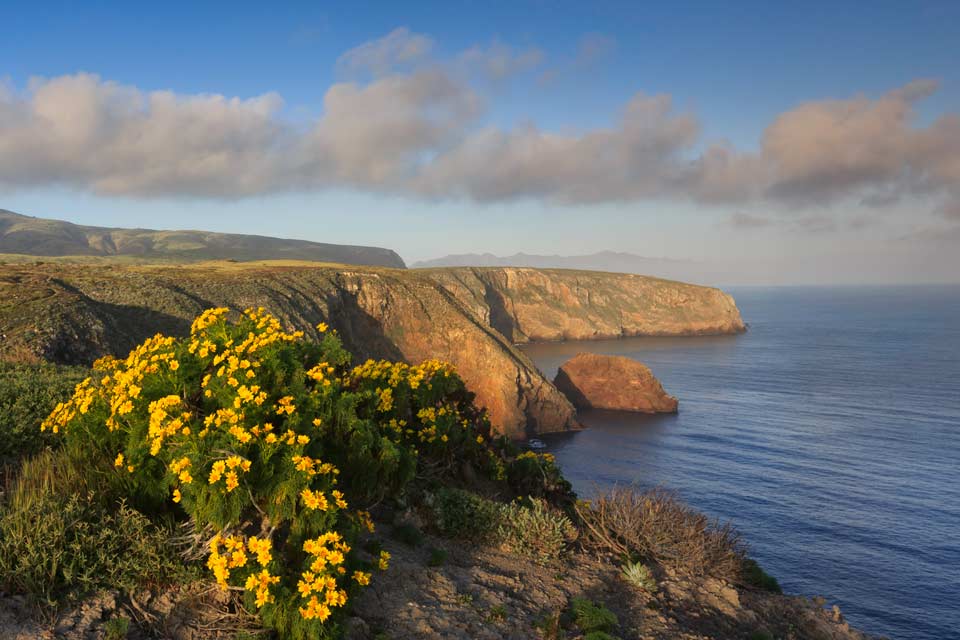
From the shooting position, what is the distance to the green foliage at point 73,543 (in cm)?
603

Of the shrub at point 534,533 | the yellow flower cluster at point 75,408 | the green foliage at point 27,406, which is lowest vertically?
the shrub at point 534,533

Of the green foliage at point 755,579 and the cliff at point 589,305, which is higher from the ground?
the cliff at point 589,305

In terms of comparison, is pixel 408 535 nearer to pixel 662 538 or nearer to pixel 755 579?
pixel 662 538

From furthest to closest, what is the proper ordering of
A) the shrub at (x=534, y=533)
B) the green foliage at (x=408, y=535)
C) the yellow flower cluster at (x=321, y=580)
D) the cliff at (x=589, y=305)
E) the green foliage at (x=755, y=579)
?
the cliff at (x=589, y=305)
the green foliage at (x=755, y=579)
the shrub at (x=534, y=533)
the green foliage at (x=408, y=535)
the yellow flower cluster at (x=321, y=580)

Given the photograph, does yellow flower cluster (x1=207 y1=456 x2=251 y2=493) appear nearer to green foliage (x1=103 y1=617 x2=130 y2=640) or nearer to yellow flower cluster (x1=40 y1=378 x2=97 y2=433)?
green foliage (x1=103 y1=617 x2=130 y2=640)

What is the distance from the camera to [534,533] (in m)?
11.1

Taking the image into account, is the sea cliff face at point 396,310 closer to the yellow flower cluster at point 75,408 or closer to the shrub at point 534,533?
the yellow flower cluster at point 75,408

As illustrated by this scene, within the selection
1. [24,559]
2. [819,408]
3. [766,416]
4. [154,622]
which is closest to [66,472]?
[24,559]

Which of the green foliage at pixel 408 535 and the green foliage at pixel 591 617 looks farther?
the green foliage at pixel 408 535

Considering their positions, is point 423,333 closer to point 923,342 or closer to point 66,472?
point 66,472

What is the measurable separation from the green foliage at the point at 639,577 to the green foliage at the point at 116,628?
335 inches

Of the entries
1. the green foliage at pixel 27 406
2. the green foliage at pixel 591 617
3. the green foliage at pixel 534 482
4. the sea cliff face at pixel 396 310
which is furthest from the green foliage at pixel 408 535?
the sea cliff face at pixel 396 310

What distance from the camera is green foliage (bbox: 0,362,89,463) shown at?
30.0 ft

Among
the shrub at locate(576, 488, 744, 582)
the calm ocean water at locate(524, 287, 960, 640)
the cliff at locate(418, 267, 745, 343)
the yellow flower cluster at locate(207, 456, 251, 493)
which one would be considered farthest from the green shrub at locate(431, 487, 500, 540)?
the cliff at locate(418, 267, 745, 343)
